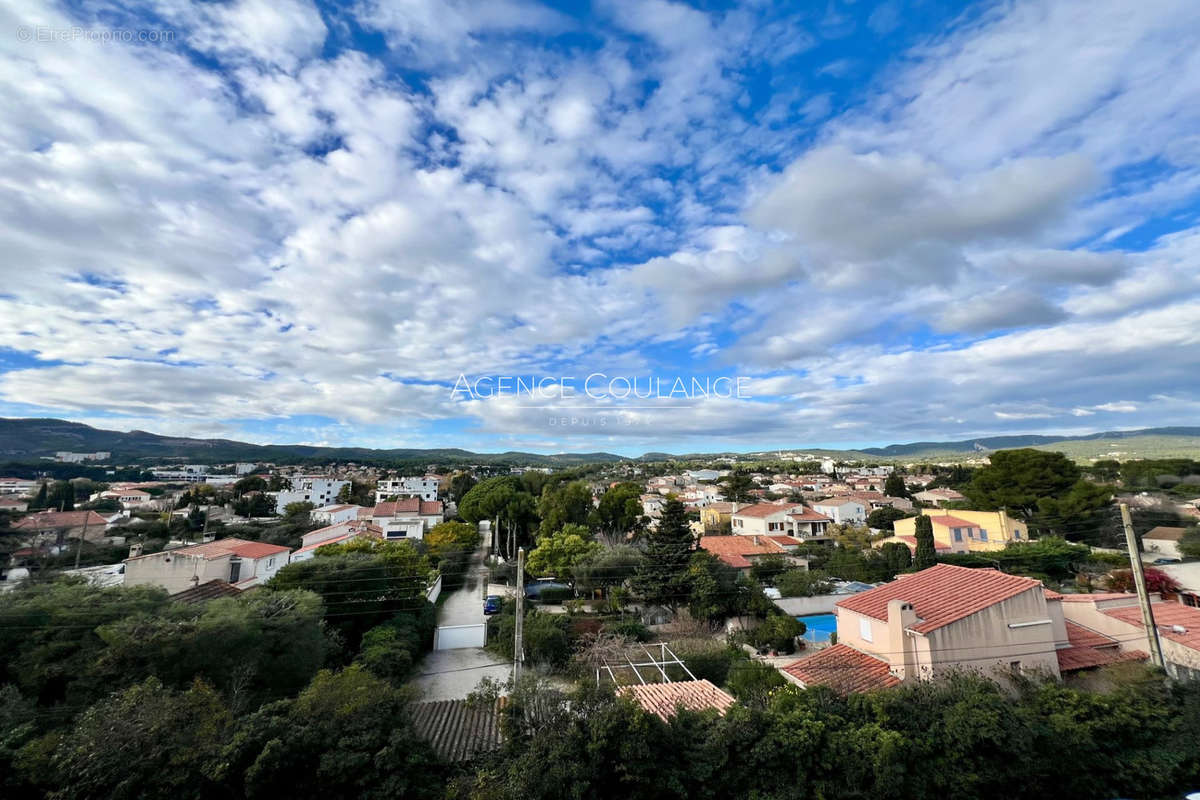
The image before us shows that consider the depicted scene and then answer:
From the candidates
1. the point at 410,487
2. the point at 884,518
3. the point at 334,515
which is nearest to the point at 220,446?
the point at 410,487

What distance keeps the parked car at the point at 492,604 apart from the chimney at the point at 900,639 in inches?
652

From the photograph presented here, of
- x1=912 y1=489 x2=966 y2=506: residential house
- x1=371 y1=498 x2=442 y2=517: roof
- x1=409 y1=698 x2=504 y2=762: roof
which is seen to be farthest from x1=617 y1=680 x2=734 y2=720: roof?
x1=912 y1=489 x2=966 y2=506: residential house

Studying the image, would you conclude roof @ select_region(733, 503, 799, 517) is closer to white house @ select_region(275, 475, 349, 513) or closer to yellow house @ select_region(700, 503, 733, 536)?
yellow house @ select_region(700, 503, 733, 536)

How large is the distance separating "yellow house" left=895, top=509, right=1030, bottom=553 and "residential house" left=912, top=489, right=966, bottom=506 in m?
16.3

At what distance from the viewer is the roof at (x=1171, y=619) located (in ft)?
38.5

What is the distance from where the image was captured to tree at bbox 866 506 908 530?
41722 millimetres

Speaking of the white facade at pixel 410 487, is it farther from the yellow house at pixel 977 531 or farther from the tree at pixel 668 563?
the yellow house at pixel 977 531

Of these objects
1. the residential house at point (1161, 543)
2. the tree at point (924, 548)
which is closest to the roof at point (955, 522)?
the tree at point (924, 548)

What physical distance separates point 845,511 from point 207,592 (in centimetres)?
4654

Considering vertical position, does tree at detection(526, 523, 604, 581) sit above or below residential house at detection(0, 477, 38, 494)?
below

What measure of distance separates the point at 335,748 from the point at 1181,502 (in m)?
55.8

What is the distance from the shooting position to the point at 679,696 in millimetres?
10367

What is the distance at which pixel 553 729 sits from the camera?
293 inches

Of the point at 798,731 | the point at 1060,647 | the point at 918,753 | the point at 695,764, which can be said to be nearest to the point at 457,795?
the point at 695,764
